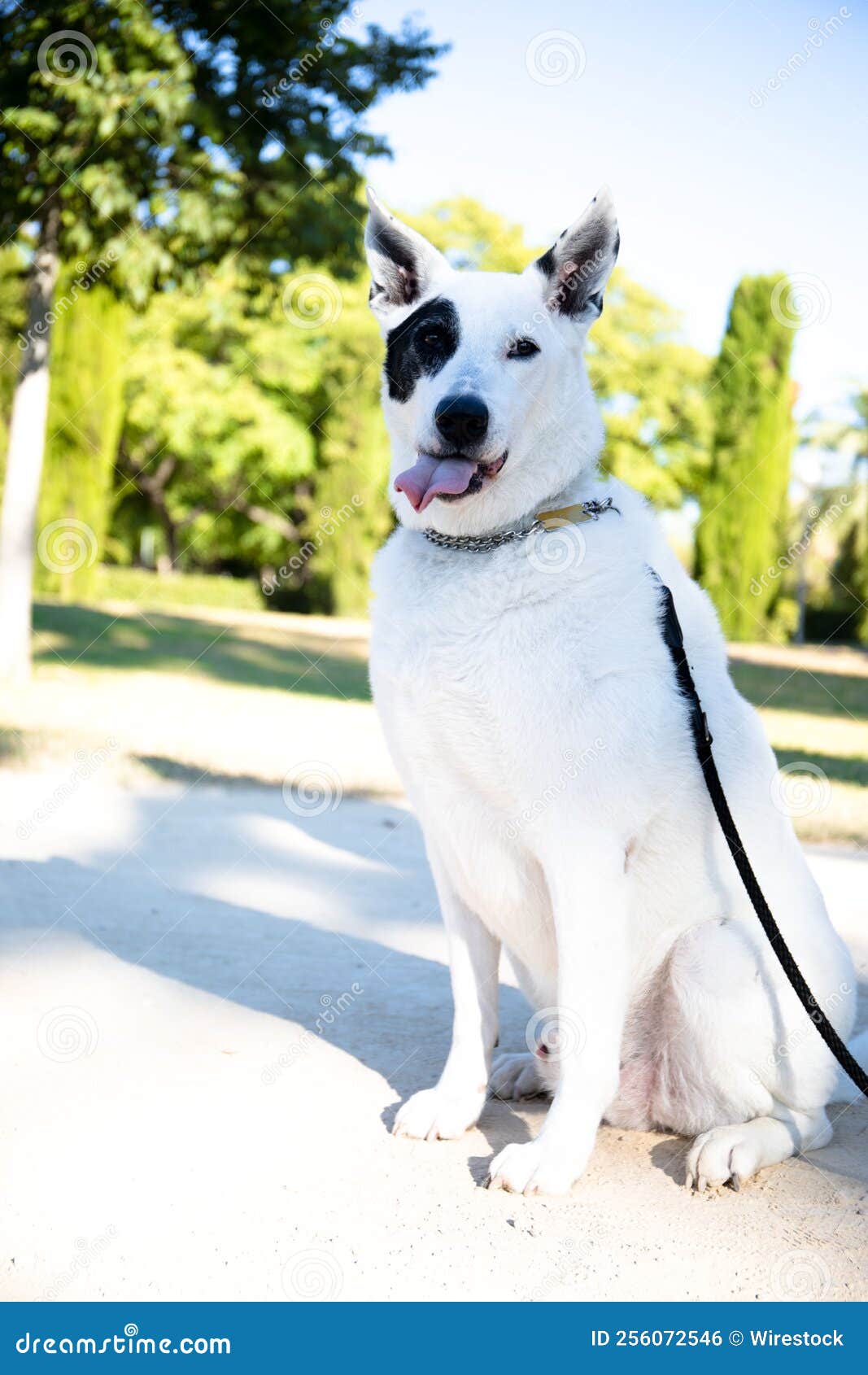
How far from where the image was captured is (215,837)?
20.8 ft

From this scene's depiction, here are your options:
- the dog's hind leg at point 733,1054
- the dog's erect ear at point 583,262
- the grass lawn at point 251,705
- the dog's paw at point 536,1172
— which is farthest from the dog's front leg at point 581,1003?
the grass lawn at point 251,705

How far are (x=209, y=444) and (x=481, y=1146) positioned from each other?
105ft

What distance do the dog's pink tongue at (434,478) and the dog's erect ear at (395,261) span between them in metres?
0.49

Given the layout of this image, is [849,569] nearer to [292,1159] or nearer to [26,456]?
[26,456]

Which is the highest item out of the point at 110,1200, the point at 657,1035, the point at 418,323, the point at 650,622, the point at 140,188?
the point at 140,188

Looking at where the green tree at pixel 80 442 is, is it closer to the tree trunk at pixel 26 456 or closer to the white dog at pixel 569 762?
the tree trunk at pixel 26 456

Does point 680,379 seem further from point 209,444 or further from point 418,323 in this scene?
point 418,323

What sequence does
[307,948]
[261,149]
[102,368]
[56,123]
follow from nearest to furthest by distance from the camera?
[307,948]
[56,123]
[261,149]
[102,368]

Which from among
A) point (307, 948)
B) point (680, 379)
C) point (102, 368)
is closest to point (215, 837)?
point (307, 948)

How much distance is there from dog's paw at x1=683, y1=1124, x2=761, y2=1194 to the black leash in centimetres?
27

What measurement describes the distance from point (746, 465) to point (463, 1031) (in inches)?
1075

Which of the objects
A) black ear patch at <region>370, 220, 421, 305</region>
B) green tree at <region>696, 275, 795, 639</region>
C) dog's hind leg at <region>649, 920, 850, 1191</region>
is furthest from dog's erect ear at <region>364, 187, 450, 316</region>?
green tree at <region>696, 275, 795, 639</region>

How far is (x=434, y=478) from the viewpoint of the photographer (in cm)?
258

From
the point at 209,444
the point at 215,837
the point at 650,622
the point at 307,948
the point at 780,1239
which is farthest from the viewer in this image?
the point at 209,444
